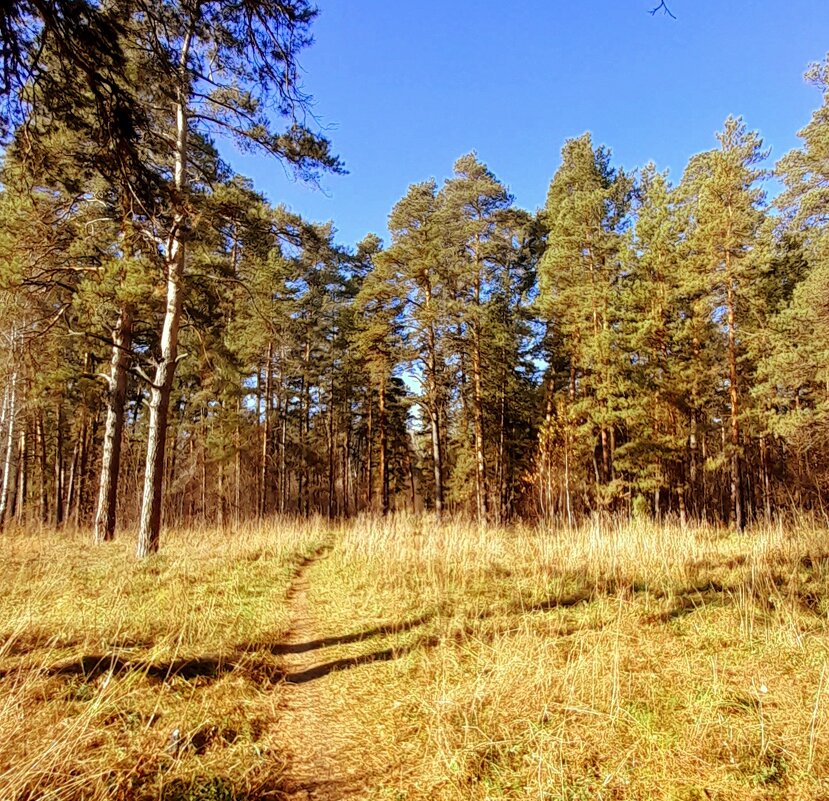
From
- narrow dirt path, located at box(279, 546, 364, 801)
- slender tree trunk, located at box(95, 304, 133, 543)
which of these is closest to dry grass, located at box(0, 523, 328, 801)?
narrow dirt path, located at box(279, 546, 364, 801)

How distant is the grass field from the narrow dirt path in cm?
2

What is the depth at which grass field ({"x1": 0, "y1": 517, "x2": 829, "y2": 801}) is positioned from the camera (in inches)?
96.1

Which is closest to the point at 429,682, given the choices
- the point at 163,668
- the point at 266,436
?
the point at 163,668

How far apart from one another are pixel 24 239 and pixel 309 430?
22.5 m

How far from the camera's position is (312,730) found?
3111 mm

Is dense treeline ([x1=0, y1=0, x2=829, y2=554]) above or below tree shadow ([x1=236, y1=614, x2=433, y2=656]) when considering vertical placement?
above

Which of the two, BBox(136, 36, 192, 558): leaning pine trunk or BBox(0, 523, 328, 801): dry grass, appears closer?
BBox(0, 523, 328, 801): dry grass

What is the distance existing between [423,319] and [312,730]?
14271 millimetres

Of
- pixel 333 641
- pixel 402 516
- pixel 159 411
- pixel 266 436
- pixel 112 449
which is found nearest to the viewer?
pixel 333 641

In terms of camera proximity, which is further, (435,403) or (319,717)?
Answer: (435,403)

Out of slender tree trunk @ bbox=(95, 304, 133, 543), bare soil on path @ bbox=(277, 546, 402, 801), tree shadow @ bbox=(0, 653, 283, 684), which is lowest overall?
bare soil on path @ bbox=(277, 546, 402, 801)

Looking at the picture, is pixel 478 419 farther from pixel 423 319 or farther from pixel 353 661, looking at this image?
pixel 353 661

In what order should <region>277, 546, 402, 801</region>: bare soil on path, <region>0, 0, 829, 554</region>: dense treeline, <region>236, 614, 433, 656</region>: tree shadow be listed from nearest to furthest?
1. <region>277, 546, 402, 801</region>: bare soil on path
2. <region>236, 614, 433, 656</region>: tree shadow
3. <region>0, 0, 829, 554</region>: dense treeline

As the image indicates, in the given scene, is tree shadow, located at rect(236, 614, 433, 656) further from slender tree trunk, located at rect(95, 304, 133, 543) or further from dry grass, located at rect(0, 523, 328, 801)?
slender tree trunk, located at rect(95, 304, 133, 543)
